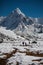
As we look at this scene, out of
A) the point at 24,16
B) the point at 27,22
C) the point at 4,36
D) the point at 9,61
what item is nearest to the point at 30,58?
the point at 9,61

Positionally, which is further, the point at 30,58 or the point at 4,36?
the point at 4,36

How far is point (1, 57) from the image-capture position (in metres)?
15.4

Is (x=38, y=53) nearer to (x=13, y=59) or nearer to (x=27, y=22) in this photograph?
(x=13, y=59)

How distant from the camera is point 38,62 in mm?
13141

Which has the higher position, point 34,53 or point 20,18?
point 20,18

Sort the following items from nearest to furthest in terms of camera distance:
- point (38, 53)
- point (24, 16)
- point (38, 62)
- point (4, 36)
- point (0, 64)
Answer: point (38, 62), point (0, 64), point (38, 53), point (4, 36), point (24, 16)

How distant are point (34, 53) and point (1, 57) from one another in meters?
3.45

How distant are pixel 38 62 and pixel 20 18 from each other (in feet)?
592

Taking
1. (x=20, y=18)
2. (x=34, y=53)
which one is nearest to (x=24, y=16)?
(x=20, y=18)

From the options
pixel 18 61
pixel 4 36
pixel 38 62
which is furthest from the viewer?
pixel 4 36

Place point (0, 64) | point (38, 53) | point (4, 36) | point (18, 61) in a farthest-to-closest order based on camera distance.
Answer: point (4, 36)
point (38, 53)
point (0, 64)
point (18, 61)

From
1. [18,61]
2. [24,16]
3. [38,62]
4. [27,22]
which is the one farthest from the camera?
[24,16]

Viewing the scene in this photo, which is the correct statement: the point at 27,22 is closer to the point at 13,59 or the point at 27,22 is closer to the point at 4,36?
the point at 4,36

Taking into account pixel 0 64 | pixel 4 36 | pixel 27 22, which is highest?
pixel 27 22
